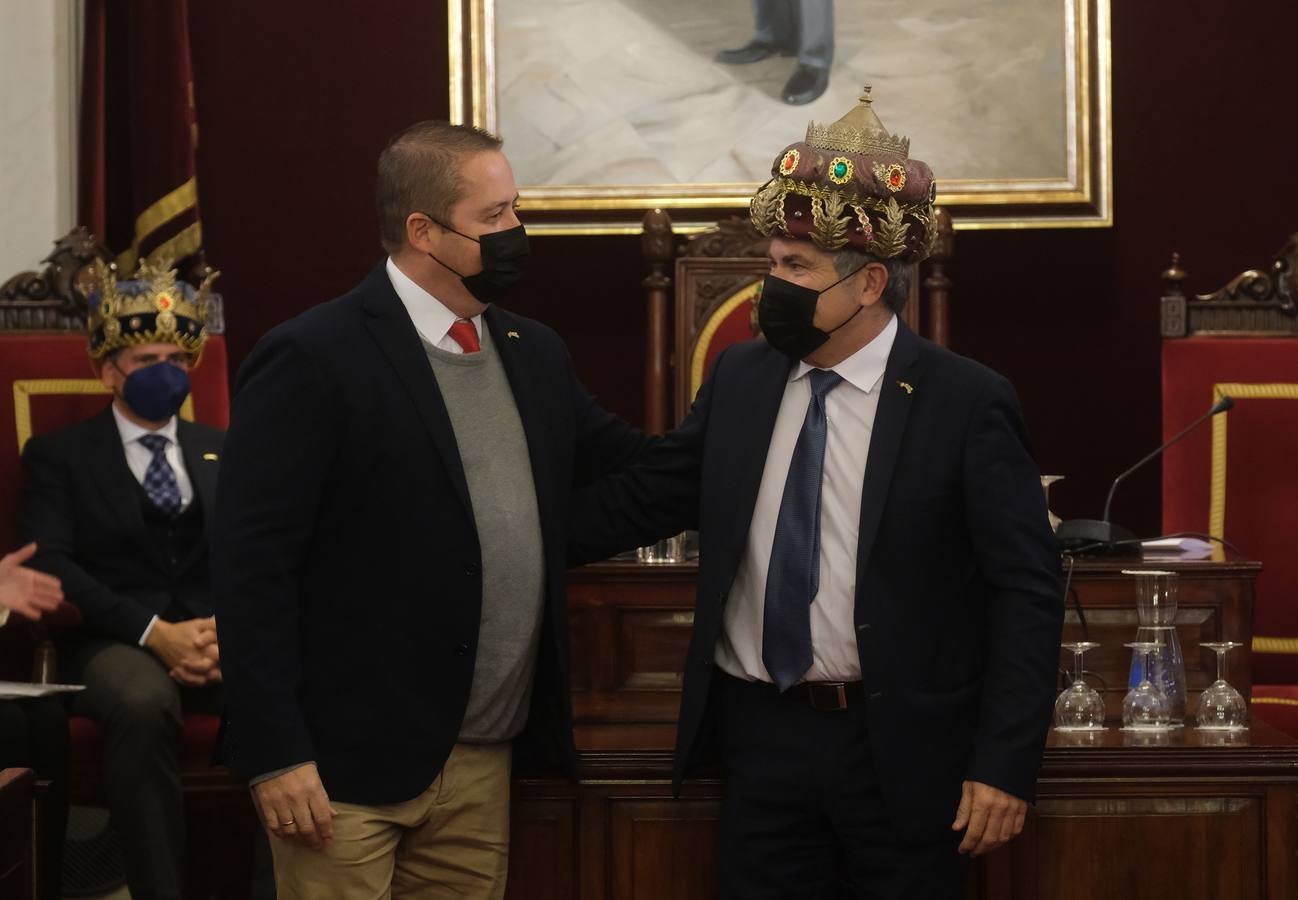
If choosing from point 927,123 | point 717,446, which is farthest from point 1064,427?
point 717,446

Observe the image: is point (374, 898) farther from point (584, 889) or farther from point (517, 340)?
point (517, 340)

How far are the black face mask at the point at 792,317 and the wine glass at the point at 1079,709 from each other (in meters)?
0.81

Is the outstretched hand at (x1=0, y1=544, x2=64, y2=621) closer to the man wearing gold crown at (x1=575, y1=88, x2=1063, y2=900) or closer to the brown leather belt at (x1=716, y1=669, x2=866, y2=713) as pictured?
the man wearing gold crown at (x1=575, y1=88, x2=1063, y2=900)

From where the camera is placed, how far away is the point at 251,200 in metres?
5.36

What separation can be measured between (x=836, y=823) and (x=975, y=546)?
457 millimetres

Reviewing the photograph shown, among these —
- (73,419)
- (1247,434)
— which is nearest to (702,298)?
(1247,434)

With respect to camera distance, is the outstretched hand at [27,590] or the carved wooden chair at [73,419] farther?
the carved wooden chair at [73,419]

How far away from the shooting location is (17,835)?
229 centimetres

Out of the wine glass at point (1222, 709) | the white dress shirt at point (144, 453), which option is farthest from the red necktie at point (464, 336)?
the white dress shirt at point (144, 453)

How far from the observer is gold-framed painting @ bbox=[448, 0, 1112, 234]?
504cm

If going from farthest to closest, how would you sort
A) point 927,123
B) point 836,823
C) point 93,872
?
point 927,123 → point 93,872 → point 836,823

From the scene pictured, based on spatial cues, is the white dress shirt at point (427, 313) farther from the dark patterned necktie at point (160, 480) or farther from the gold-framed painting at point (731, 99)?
the gold-framed painting at point (731, 99)

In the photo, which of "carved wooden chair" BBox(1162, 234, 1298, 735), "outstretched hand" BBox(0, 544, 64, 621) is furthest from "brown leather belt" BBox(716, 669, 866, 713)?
"carved wooden chair" BBox(1162, 234, 1298, 735)

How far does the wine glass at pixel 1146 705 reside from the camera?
9.43ft
